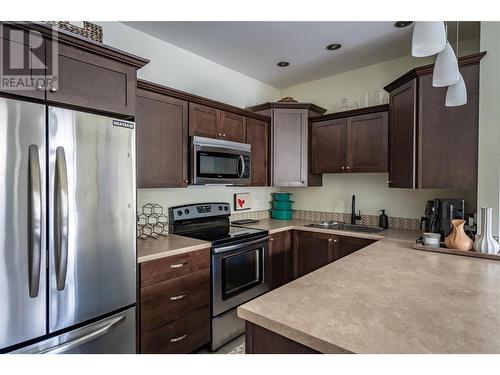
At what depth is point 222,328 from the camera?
2.34m

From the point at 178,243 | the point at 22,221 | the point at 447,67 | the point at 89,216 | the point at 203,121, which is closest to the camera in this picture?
the point at 447,67

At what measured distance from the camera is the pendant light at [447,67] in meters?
1.19

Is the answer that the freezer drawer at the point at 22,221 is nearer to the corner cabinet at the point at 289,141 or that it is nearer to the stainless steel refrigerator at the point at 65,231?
the stainless steel refrigerator at the point at 65,231

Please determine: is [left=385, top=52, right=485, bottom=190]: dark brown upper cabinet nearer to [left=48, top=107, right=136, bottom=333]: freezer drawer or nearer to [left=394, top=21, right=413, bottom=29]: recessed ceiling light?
[left=394, top=21, right=413, bottom=29]: recessed ceiling light

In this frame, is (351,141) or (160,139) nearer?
(160,139)

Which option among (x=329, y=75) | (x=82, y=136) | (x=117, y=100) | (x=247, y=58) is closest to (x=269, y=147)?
(x=247, y=58)

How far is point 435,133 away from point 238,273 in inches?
80.9

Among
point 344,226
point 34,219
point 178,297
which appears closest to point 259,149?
point 344,226

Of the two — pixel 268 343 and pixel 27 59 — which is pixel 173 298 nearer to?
pixel 268 343

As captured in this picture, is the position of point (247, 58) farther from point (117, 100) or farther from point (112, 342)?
point (112, 342)

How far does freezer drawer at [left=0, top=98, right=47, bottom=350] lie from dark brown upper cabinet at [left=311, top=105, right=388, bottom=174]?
9.00 ft

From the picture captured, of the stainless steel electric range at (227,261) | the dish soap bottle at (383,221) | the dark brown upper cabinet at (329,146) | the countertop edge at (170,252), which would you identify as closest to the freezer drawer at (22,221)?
the countertop edge at (170,252)

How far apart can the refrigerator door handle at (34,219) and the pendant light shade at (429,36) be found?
5.60 feet

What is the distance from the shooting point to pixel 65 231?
1.43 metres
